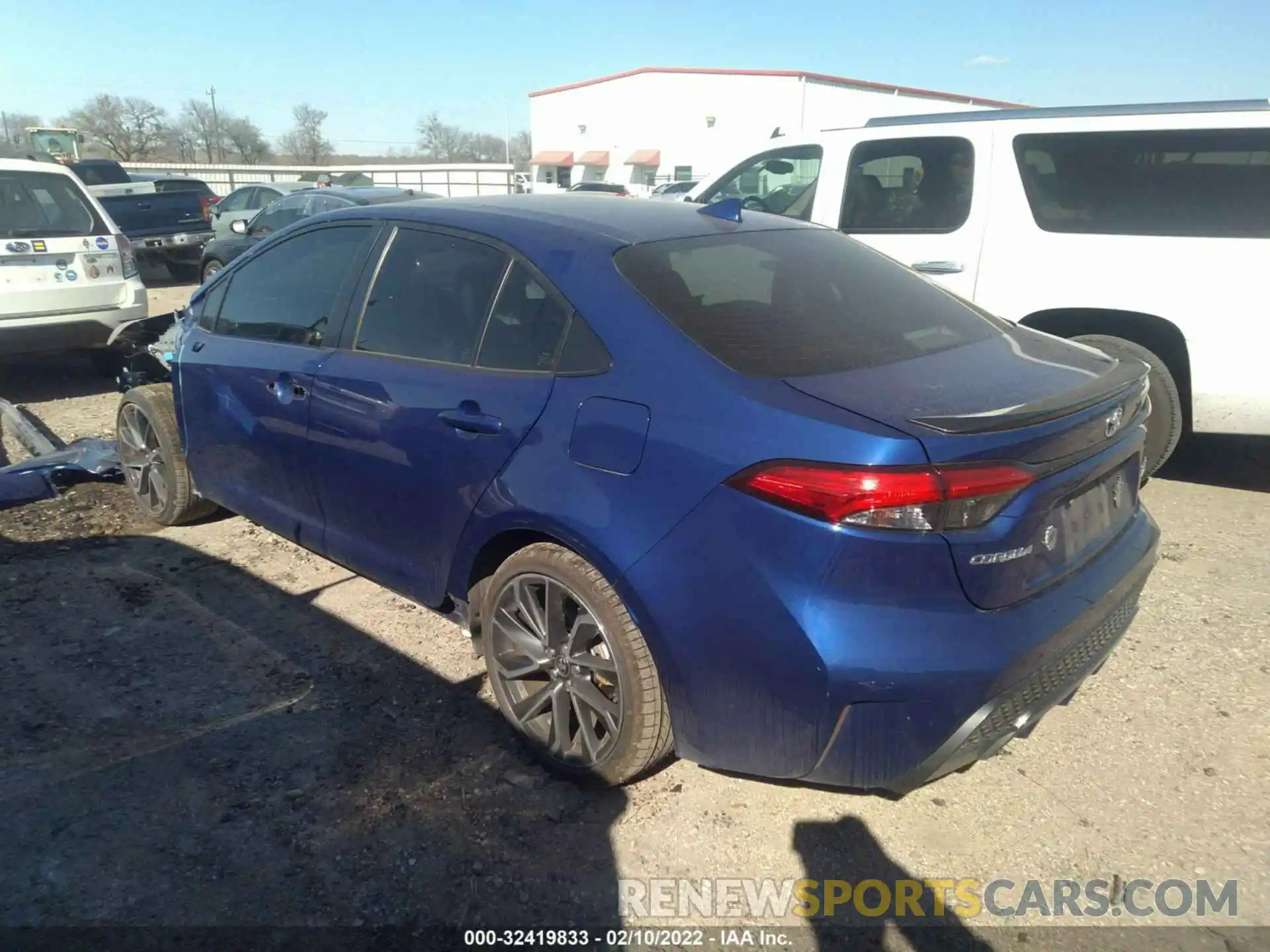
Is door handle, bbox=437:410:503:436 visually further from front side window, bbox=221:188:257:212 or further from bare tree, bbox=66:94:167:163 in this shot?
bare tree, bbox=66:94:167:163

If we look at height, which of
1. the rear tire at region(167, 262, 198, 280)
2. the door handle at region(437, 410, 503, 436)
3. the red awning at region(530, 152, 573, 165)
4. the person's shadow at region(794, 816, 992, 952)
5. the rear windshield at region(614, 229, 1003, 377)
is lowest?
the person's shadow at region(794, 816, 992, 952)

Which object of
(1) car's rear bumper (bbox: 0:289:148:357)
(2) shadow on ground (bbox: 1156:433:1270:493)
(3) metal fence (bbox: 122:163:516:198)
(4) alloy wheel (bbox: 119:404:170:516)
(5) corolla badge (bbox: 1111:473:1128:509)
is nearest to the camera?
(5) corolla badge (bbox: 1111:473:1128:509)

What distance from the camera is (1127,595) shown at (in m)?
2.65

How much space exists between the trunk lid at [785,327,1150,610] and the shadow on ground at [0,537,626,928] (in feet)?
4.46

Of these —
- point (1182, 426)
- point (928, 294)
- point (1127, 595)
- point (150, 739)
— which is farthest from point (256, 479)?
point (1182, 426)

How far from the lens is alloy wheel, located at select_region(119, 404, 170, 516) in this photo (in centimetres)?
473

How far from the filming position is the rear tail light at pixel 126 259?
7617 mm

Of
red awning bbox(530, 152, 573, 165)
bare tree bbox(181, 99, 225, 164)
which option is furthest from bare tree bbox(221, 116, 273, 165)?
red awning bbox(530, 152, 573, 165)

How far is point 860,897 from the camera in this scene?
244cm

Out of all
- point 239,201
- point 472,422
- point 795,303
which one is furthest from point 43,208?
point 239,201

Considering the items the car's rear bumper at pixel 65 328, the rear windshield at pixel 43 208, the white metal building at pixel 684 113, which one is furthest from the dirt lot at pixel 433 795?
the white metal building at pixel 684 113

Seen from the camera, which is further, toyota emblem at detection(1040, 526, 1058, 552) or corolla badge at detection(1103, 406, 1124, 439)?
corolla badge at detection(1103, 406, 1124, 439)

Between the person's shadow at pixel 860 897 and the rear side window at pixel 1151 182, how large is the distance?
12.5 feet

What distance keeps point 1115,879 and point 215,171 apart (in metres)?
49.0
